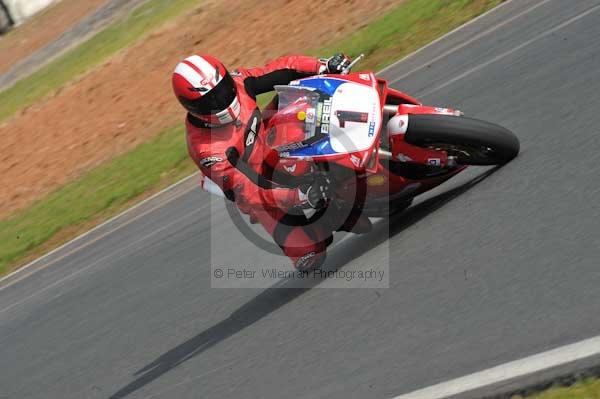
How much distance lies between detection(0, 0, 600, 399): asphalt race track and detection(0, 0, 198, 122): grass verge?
1110 centimetres

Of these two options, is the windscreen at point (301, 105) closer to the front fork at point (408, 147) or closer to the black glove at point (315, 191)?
the black glove at point (315, 191)

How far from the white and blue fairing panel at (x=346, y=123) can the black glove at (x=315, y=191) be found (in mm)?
258

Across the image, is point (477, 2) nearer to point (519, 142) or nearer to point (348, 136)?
point (519, 142)

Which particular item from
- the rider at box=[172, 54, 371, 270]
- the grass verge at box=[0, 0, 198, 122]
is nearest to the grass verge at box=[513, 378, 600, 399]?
the rider at box=[172, 54, 371, 270]

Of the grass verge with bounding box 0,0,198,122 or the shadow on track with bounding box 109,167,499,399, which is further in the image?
the grass verge with bounding box 0,0,198,122

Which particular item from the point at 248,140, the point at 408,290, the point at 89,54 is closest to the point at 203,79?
the point at 248,140

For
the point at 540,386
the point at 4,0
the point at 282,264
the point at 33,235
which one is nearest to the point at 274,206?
the point at 282,264

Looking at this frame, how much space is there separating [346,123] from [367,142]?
0.18 metres

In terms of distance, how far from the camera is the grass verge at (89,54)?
20438 mm

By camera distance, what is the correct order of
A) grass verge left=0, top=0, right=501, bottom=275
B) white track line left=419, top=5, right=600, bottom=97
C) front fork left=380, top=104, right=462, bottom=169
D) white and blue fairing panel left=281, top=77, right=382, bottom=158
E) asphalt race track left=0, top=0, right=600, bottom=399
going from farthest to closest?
grass verge left=0, top=0, right=501, bottom=275 < white track line left=419, top=5, right=600, bottom=97 < front fork left=380, top=104, right=462, bottom=169 < white and blue fairing panel left=281, top=77, right=382, bottom=158 < asphalt race track left=0, top=0, right=600, bottom=399

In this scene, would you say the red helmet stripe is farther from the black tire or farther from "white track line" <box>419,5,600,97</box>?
"white track line" <box>419,5,600,97</box>

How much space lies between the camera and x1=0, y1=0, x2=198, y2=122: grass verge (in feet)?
67.1

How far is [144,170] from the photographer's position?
518 inches

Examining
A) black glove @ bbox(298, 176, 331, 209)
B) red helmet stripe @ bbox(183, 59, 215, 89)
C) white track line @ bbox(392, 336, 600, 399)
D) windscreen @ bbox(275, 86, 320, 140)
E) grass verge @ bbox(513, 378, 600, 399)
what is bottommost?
white track line @ bbox(392, 336, 600, 399)
